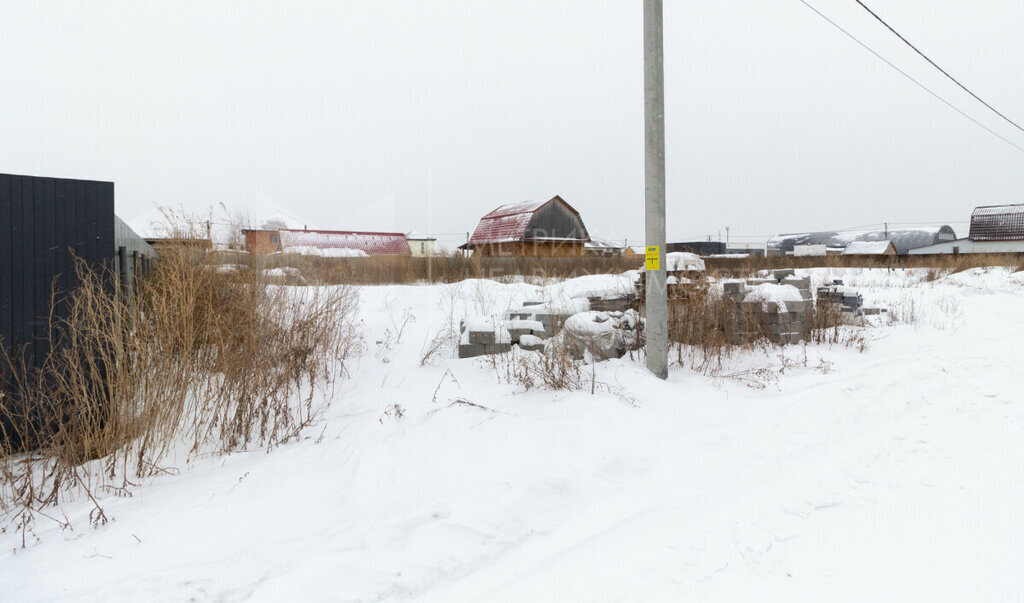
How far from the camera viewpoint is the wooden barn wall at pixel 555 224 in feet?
93.4

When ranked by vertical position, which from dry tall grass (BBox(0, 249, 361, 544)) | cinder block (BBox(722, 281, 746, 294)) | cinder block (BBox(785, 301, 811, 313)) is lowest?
dry tall grass (BBox(0, 249, 361, 544))

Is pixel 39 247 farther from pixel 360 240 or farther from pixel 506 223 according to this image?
pixel 360 240

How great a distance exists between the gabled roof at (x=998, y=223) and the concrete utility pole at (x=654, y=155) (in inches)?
2026

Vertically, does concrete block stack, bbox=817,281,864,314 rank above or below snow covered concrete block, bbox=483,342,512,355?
above

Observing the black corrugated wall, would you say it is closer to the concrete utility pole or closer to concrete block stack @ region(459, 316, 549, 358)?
concrete block stack @ region(459, 316, 549, 358)

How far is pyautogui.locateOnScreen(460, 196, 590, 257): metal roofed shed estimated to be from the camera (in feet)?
92.5

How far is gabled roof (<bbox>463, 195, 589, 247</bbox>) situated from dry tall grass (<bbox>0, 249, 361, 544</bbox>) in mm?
23293

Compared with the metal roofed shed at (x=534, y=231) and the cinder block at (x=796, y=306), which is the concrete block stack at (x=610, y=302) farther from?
the metal roofed shed at (x=534, y=231)

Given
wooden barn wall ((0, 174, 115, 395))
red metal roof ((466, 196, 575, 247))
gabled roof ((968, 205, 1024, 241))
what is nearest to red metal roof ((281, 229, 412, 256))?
red metal roof ((466, 196, 575, 247))

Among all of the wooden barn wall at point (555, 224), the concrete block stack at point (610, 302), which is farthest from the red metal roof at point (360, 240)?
the concrete block stack at point (610, 302)

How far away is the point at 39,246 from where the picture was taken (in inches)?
186

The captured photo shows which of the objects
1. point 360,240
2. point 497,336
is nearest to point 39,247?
point 497,336

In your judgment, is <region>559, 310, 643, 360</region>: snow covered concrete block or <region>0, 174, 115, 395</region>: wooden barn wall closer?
<region>0, 174, 115, 395</region>: wooden barn wall

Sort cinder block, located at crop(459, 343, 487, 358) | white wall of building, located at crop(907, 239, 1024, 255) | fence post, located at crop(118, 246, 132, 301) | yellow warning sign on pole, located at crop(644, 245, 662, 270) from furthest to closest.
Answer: white wall of building, located at crop(907, 239, 1024, 255), cinder block, located at crop(459, 343, 487, 358), fence post, located at crop(118, 246, 132, 301), yellow warning sign on pole, located at crop(644, 245, 662, 270)
